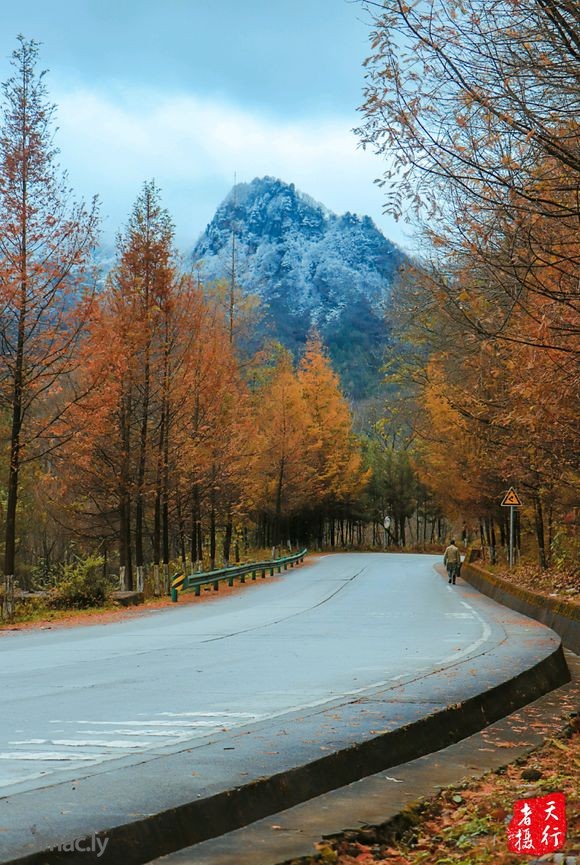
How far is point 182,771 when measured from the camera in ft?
20.4

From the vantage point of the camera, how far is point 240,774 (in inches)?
241

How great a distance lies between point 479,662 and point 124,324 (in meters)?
19.0

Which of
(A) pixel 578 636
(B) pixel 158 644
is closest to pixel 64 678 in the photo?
(B) pixel 158 644

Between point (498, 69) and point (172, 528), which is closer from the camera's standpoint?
point (498, 69)

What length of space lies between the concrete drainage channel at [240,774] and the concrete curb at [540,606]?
8122 millimetres

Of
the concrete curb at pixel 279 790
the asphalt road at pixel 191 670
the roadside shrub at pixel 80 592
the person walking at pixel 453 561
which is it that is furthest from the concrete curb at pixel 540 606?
the roadside shrub at pixel 80 592

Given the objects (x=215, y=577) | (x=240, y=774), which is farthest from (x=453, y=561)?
(x=240, y=774)

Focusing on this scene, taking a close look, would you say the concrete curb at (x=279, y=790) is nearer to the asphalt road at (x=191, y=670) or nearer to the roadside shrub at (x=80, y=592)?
the asphalt road at (x=191, y=670)

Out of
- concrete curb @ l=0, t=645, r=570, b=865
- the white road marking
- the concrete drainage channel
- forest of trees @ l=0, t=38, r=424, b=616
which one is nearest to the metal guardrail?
forest of trees @ l=0, t=38, r=424, b=616

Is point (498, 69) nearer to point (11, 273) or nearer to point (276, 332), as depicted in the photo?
point (11, 273)

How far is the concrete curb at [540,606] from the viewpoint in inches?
724

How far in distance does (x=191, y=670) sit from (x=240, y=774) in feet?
22.9

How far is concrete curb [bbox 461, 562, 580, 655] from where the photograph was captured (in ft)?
60.3

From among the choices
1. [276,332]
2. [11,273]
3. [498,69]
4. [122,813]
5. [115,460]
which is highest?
[276,332]
